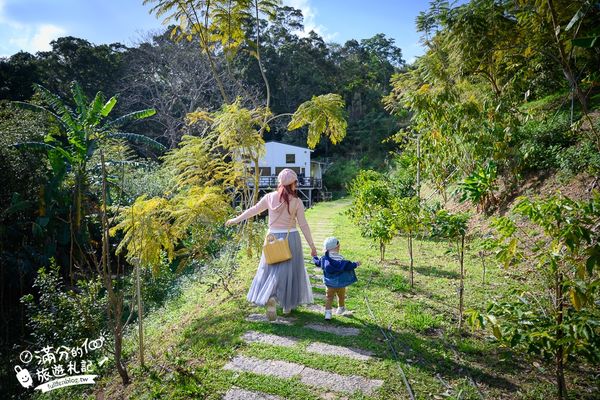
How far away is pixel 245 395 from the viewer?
3.04 meters

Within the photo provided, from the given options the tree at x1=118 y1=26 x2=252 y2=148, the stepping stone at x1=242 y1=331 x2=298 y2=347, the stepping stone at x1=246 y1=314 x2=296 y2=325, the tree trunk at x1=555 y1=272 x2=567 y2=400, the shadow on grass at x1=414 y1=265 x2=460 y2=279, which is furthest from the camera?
the tree at x1=118 y1=26 x2=252 y2=148

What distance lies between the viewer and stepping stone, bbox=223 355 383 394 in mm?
3062

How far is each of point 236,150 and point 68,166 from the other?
7.96 m

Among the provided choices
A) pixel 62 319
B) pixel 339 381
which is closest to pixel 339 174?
pixel 62 319

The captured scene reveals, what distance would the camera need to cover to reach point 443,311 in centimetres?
459

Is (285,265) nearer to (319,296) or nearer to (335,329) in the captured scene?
(335,329)

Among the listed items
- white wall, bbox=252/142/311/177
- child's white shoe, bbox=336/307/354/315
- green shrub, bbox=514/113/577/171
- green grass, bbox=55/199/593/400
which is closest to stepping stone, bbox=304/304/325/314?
green grass, bbox=55/199/593/400

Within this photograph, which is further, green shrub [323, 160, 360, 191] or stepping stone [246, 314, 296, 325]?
green shrub [323, 160, 360, 191]

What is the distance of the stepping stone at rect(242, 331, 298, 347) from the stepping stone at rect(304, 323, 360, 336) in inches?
14.3

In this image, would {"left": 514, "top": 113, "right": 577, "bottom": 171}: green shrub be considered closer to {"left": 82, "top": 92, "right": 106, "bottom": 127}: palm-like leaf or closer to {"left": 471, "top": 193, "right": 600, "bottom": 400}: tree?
{"left": 471, "top": 193, "right": 600, "bottom": 400}: tree

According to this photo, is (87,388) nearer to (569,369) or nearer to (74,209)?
(569,369)

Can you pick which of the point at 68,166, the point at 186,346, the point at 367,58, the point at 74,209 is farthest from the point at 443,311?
the point at 367,58

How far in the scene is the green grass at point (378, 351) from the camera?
3064mm

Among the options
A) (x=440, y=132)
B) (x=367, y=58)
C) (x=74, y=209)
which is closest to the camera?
(x=440, y=132)
